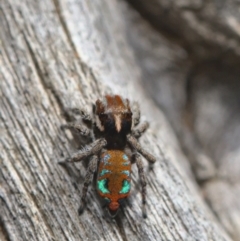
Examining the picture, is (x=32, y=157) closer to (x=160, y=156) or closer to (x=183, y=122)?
(x=160, y=156)

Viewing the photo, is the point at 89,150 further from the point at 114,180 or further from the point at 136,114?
the point at 136,114

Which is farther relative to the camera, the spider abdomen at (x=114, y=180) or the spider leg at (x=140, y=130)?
the spider leg at (x=140, y=130)

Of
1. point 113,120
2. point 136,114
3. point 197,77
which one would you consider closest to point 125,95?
point 136,114

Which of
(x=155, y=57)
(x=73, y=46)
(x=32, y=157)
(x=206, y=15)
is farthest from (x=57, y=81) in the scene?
(x=206, y=15)

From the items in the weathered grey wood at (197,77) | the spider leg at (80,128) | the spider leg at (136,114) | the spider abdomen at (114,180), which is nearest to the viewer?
the spider abdomen at (114,180)

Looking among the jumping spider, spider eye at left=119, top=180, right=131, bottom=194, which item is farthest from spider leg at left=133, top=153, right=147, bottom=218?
spider eye at left=119, top=180, right=131, bottom=194

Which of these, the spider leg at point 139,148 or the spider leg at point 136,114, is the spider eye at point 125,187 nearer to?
the spider leg at point 139,148

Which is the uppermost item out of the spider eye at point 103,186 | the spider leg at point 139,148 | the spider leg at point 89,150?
Result: the spider leg at point 89,150

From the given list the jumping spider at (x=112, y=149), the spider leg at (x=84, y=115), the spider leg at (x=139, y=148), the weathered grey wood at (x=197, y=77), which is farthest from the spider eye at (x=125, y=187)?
the weathered grey wood at (x=197, y=77)
